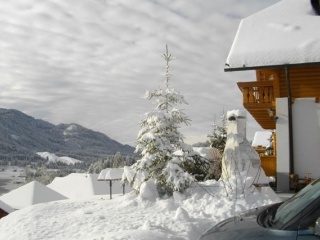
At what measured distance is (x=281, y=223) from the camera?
3727mm

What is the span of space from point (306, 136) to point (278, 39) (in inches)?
144

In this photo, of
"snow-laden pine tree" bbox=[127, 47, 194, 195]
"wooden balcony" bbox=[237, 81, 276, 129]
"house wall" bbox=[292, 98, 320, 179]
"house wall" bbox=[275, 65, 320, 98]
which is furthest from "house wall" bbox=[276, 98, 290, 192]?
"snow-laden pine tree" bbox=[127, 47, 194, 195]

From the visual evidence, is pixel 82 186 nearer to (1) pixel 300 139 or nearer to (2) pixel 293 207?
(1) pixel 300 139

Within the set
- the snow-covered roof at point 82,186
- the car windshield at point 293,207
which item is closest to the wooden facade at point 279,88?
the car windshield at point 293,207

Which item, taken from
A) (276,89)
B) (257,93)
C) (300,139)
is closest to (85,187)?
(257,93)

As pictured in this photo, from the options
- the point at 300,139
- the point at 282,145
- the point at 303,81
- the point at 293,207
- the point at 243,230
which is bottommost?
the point at 243,230

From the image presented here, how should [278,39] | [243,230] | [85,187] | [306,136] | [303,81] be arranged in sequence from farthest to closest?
[85,187]
[278,39]
[303,81]
[306,136]
[243,230]

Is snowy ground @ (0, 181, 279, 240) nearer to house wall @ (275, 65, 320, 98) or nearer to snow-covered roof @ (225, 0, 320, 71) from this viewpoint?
snow-covered roof @ (225, 0, 320, 71)

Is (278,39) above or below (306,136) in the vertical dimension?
above

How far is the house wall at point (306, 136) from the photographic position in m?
14.0

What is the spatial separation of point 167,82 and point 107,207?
4589mm

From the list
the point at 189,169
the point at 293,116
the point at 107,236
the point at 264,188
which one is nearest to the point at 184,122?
the point at 189,169

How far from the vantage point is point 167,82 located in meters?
13.2

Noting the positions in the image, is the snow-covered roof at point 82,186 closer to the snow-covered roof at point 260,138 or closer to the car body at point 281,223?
the snow-covered roof at point 260,138
